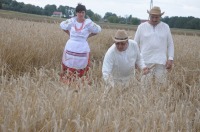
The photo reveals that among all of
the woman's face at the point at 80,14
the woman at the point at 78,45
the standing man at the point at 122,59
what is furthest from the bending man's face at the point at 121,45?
the woman's face at the point at 80,14

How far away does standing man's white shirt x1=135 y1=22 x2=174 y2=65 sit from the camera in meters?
Answer: 4.79

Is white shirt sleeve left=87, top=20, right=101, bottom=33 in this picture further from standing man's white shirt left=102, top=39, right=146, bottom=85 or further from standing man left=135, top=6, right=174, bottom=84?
standing man's white shirt left=102, top=39, right=146, bottom=85

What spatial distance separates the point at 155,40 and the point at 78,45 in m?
1.07

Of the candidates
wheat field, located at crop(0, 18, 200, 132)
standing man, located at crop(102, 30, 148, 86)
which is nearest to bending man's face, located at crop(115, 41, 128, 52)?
standing man, located at crop(102, 30, 148, 86)

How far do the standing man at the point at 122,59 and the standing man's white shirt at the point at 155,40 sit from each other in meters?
0.59

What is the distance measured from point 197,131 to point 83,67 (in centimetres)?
223

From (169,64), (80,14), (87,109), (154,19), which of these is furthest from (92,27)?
(87,109)

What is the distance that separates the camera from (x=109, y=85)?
3359mm

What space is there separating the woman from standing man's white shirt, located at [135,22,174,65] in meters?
0.71

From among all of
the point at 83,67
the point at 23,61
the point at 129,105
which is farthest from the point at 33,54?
the point at 129,105

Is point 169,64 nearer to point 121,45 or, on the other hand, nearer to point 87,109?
point 121,45

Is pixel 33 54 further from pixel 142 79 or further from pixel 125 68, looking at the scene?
pixel 142 79

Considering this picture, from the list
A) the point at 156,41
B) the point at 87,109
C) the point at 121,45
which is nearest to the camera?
the point at 87,109

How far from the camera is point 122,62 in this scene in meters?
4.10
